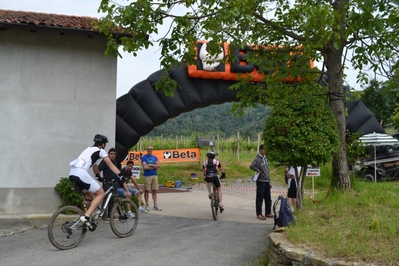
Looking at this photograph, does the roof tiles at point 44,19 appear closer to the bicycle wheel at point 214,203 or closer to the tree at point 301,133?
the bicycle wheel at point 214,203

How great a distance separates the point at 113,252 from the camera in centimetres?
909

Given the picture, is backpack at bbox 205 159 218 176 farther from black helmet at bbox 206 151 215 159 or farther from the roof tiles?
the roof tiles

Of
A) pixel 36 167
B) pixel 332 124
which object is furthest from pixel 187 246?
pixel 36 167

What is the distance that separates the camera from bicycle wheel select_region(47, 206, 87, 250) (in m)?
9.07

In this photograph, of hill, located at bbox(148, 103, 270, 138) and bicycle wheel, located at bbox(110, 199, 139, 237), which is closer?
bicycle wheel, located at bbox(110, 199, 139, 237)

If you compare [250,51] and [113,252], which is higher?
[250,51]

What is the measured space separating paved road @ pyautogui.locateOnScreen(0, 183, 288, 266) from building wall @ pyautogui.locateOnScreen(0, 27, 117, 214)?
50.9 inches

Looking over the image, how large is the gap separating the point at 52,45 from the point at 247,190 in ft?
42.2

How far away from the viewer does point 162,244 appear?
9805 mm

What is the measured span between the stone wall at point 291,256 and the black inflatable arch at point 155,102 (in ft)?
25.2

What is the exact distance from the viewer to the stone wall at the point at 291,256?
6.09 metres

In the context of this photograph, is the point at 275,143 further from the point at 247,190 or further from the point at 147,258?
the point at 247,190

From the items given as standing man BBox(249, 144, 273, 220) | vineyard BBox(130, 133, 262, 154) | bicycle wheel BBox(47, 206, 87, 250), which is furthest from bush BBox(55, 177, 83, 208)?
vineyard BBox(130, 133, 262, 154)

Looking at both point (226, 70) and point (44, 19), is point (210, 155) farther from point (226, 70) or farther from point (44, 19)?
point (44, 19)
